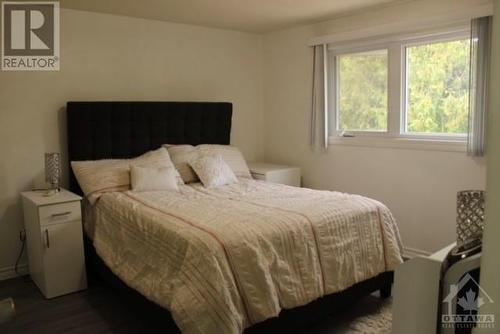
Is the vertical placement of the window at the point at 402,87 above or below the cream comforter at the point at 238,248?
above

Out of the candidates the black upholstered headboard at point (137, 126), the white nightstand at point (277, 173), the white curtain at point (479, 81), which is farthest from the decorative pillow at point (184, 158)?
the white curtain at point (479, 81)

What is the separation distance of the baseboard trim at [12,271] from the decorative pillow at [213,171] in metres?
1.68

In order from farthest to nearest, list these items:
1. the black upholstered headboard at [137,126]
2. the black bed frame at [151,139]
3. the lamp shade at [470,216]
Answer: the black upholstered headboard at [137,126]
the black bed frame at [151,139]
the lamp shade at [470,216]

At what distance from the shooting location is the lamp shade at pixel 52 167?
3309 millimetres

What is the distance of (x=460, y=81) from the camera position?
11.0ft

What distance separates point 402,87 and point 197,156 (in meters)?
1.99

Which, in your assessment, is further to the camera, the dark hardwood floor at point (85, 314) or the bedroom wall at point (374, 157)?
the bedroom wall at point (374, 157)

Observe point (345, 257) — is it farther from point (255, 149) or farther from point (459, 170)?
point (255, 149)

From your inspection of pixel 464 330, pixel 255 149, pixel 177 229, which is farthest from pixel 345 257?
pixel 255 149

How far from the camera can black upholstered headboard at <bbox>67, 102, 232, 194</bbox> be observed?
11.8ft

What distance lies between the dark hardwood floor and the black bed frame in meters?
0.10

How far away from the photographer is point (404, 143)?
144 inches

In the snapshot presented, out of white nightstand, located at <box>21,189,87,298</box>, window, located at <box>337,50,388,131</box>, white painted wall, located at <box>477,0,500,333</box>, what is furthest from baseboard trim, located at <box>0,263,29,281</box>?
white painted wall, located at <box>477,0,500,333</box>

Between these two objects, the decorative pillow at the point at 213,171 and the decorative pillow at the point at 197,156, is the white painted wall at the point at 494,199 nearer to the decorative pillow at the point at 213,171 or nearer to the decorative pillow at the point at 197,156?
the decorative pillow at the point at 213,171
